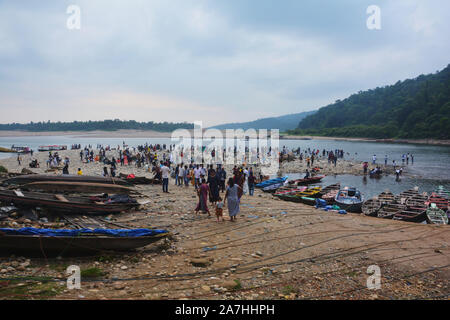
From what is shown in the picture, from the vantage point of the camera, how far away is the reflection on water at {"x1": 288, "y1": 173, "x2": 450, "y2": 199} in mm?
27359

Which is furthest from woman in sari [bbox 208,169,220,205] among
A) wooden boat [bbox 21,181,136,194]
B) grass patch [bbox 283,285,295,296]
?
grass patch [bbox 283,285,295,296]

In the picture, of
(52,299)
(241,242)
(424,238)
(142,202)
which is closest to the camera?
(52,299)

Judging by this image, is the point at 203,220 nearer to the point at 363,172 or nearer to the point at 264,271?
the point at 264,271

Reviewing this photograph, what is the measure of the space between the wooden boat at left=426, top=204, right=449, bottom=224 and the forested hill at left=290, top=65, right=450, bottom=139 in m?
86.7

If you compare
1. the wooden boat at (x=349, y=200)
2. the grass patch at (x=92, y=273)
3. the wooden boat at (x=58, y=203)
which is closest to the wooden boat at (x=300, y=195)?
the wooden boat at (x=349, y=200)

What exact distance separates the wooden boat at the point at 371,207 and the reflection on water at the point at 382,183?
8217mm

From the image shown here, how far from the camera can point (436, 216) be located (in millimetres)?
14273

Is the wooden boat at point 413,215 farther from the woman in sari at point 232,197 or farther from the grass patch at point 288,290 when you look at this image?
the grass patch at point 288,290

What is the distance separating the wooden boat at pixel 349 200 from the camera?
16656 mm

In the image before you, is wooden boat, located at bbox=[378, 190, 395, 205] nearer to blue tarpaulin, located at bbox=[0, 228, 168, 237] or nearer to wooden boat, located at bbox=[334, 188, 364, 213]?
wooden boat, located at bbox=[334, 188, 364, 213]

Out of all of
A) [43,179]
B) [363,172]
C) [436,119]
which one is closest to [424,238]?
[43,179]

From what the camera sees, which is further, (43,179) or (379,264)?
(43,179)

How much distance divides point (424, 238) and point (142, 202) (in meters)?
10.6
